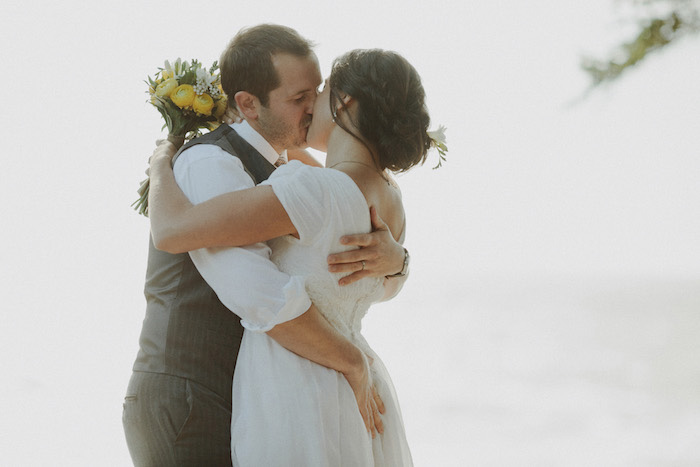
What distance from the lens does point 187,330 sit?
1.94 meters

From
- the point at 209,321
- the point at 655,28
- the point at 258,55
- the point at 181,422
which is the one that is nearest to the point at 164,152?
the point at 258,55

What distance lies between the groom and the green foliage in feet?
3.36

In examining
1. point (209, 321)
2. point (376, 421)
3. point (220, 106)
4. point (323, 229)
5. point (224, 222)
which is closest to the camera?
point (224, 222)

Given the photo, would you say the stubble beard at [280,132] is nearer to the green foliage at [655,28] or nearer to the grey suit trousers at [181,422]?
the grey suit trousers at [181,422]

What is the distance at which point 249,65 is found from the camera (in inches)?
86.8

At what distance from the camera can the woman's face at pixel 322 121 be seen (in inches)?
83.4

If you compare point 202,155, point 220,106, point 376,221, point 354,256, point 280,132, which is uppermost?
point 220,106

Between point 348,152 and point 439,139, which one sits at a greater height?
point 439,139

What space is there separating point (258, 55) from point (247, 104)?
149 millimetres

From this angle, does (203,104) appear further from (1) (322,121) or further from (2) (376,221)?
(2) (376,221)

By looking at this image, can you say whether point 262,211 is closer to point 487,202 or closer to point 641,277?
point 487,202

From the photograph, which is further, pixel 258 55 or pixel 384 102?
pixel 258 55

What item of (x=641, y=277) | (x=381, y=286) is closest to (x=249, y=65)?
(x=381, y=286)


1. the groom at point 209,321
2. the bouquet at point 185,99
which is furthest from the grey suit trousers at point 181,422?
the bouquet at point 185,99
